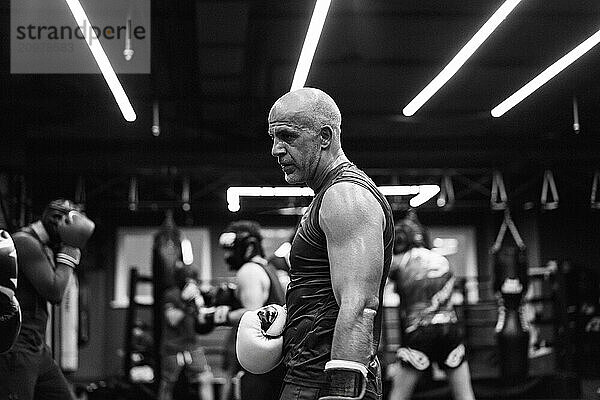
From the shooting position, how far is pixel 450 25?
21.4 ft

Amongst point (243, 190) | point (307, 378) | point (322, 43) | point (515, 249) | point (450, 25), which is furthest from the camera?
point (243, 190)

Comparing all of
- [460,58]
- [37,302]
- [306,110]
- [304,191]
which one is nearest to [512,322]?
[304,191]

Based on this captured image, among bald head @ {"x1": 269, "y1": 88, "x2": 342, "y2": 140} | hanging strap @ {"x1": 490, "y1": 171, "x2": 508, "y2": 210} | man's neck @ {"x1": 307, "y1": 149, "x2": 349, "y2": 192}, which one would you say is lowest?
man's neck @ {"x1": 307, "y1": 149, "x2": 349, "y2": 192}

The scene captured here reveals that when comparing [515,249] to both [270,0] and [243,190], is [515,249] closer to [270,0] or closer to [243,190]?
[243,190]

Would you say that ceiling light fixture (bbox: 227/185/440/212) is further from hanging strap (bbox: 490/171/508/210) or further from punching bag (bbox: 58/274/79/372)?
punching bag (bbox: 58/274/79/372)

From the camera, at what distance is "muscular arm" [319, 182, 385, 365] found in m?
2.07

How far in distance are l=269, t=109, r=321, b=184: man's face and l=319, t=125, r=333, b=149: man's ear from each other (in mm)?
14

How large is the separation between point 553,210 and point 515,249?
390cm

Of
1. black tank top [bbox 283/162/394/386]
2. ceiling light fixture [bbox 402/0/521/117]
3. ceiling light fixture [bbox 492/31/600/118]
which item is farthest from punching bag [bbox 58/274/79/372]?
black tank top [bbox 283/162/394/386]

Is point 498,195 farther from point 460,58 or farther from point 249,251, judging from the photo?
point 249,251

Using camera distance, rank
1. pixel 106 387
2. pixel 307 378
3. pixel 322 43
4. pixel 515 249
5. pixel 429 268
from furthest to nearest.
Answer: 1. pixel 515 249
2. pixel 106 387
3. pixel 322 43
4. pixel 429 268
5. pixel 307 378

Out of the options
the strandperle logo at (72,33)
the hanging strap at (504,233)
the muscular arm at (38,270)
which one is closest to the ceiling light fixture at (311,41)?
the strandperle logo at (72,33)

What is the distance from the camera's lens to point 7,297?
130 inches

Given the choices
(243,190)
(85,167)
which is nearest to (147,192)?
(243,190)
